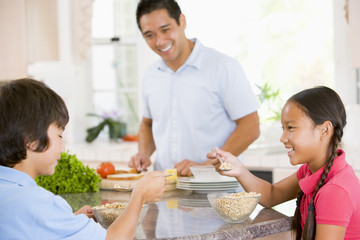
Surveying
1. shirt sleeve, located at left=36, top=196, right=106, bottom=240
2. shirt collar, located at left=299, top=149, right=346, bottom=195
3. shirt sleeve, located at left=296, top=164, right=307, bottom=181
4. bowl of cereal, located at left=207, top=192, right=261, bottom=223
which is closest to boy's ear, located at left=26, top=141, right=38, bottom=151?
shirt sleeve, located at left=36, top=196, right=106, bottom=240

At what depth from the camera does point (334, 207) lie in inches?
64.2

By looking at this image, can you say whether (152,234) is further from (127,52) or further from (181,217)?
(127,52)

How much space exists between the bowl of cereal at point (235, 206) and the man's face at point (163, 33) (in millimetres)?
1241

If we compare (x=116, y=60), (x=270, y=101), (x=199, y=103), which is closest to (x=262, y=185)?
(x=199, y=103)

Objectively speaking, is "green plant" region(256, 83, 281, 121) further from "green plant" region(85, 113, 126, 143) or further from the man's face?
the man's face

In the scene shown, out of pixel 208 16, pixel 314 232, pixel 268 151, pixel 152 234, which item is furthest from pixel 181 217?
pixel 208 16

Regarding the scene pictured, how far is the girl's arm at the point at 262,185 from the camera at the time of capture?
6.61 ft

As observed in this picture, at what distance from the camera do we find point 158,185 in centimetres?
165

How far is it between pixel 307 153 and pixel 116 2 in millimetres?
3824

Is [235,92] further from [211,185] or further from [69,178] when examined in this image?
[69,178]

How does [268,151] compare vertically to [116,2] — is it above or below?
below

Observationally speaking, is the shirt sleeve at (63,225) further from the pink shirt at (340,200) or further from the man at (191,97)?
the man at (191,97)

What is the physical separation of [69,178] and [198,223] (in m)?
0.86

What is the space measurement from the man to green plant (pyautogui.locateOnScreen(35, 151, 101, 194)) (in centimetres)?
40
